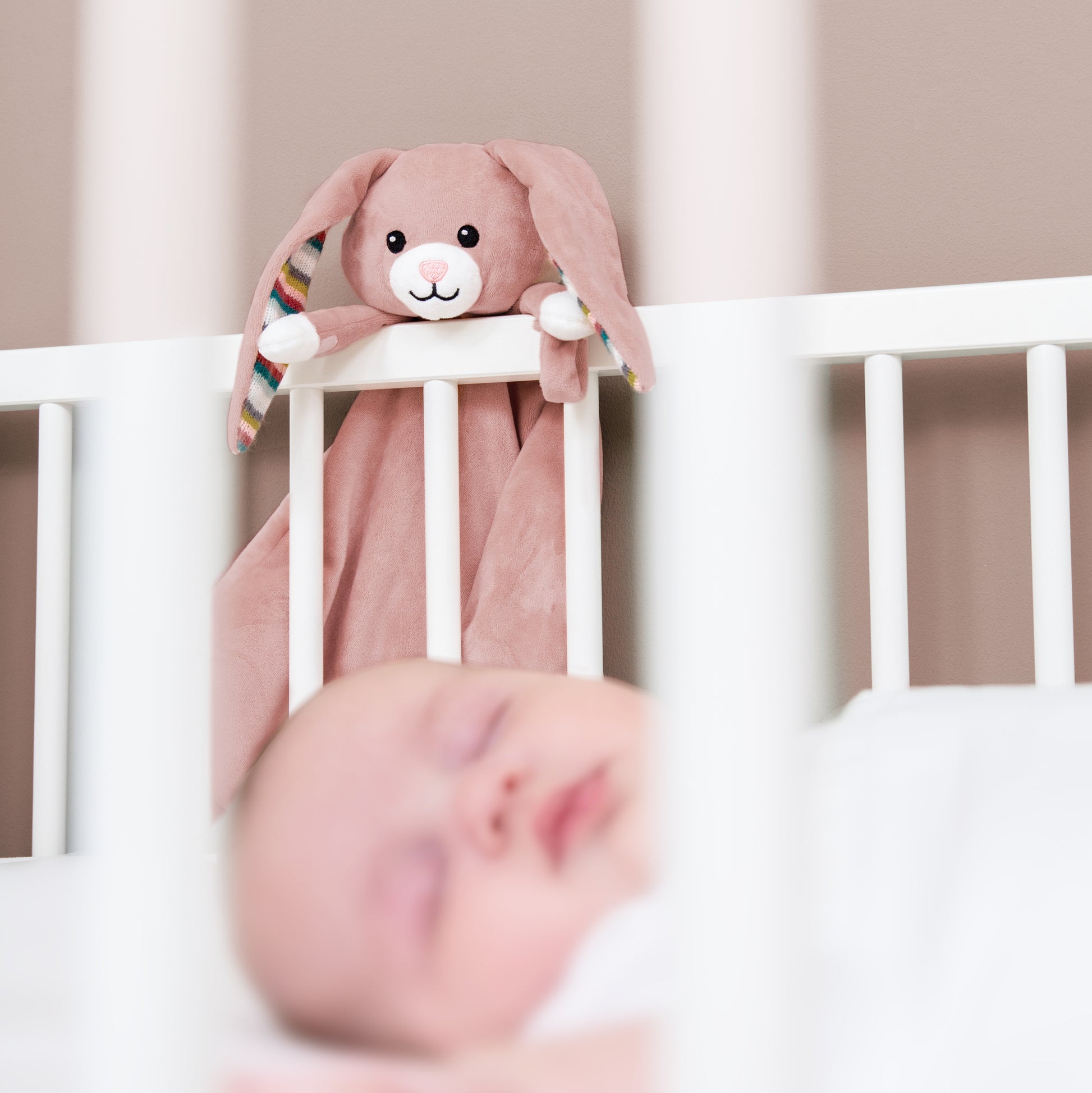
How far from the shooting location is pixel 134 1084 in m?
0.21

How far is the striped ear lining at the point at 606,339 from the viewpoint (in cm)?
85

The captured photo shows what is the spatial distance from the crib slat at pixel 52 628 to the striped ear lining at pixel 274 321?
0.77ft

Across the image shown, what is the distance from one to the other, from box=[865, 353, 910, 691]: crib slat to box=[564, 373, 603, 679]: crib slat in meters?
0.23

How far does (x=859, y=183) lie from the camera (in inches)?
41.9

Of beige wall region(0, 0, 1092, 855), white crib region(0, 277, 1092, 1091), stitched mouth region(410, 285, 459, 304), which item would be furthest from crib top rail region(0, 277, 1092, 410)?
white crib region(0, 277, 1092, 1091)

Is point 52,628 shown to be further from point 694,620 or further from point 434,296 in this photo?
point 694,620

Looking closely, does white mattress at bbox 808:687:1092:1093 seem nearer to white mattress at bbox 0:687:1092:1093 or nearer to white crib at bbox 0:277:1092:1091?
white mattress at bbox 0:687:1092:1093

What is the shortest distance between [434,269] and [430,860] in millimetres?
613

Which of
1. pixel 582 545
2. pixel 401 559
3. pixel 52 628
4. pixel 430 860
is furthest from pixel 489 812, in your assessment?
pixel 52 628

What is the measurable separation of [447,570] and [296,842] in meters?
0.48

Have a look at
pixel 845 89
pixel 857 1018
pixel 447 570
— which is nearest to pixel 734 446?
pixel 857 1018

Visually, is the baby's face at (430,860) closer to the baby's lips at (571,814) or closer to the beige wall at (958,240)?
the baby's lips at (571,814)

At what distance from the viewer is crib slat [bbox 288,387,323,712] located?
941 mm

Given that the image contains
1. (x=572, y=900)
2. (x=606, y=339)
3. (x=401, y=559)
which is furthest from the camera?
(x=401, y=559)
